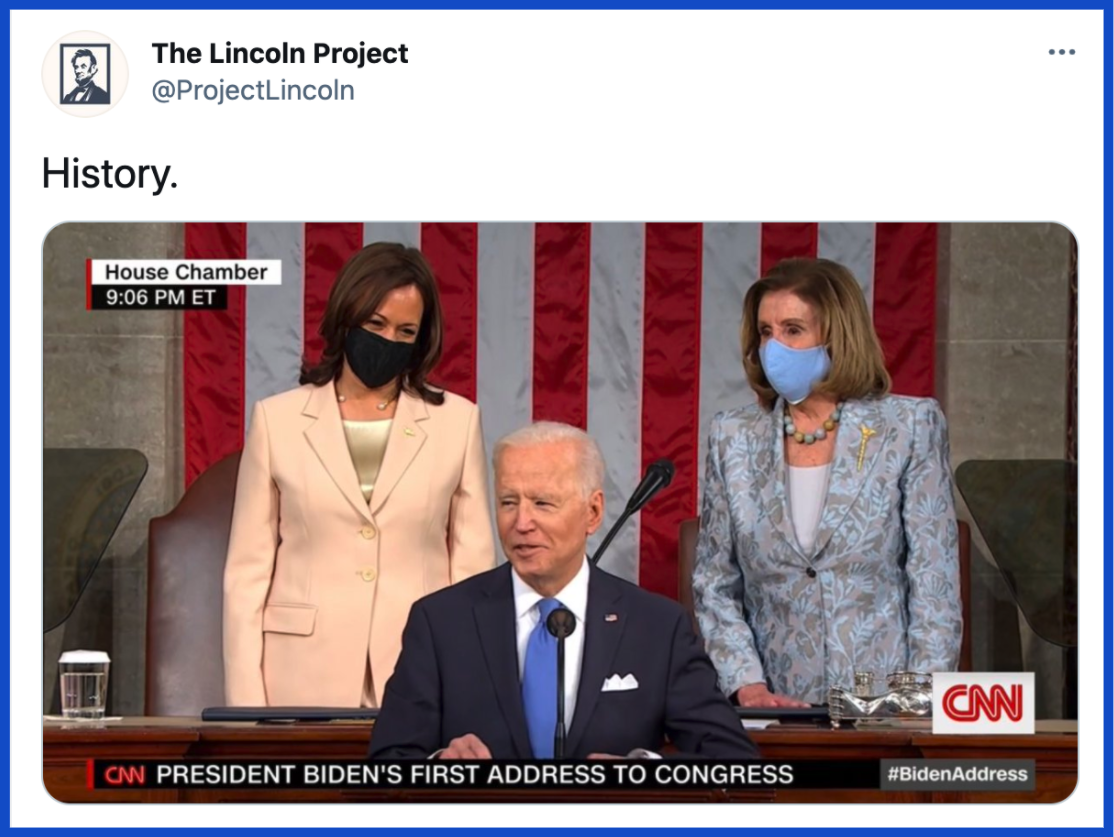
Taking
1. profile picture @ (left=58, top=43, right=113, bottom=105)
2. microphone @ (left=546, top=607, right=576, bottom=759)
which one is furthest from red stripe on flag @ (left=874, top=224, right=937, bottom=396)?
profile picture @ (left=58, top=43, right=113, bottom=105)

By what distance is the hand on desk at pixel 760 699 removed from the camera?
5.14 metres

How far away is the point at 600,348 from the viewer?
5.65 meters

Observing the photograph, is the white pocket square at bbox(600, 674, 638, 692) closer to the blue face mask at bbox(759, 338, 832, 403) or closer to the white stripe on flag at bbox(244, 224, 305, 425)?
the blue face mask at bbox(759, 338, 832, 403)

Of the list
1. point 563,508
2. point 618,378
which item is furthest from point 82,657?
point 618,378

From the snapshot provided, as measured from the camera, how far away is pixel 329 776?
4902mm

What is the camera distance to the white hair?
490 centimetres

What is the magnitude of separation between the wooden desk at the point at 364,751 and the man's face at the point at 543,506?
45cm

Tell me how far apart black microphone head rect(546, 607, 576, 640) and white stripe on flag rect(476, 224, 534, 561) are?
707 mm

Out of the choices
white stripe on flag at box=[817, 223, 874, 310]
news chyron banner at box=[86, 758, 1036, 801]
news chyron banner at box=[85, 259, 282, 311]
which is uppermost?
white stripe on flag at box=[817, 223, 874, 310]

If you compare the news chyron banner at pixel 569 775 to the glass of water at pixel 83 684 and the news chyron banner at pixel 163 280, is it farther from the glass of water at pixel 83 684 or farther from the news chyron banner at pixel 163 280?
the news chyron banner at pixel 163 280

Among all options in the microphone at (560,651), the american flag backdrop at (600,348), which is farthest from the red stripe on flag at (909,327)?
the microphone at (560,651)

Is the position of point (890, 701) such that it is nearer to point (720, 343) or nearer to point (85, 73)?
point (720, 343)

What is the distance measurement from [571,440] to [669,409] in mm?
720

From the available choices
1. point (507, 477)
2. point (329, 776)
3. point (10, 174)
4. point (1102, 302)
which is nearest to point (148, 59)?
point (10, 174)
